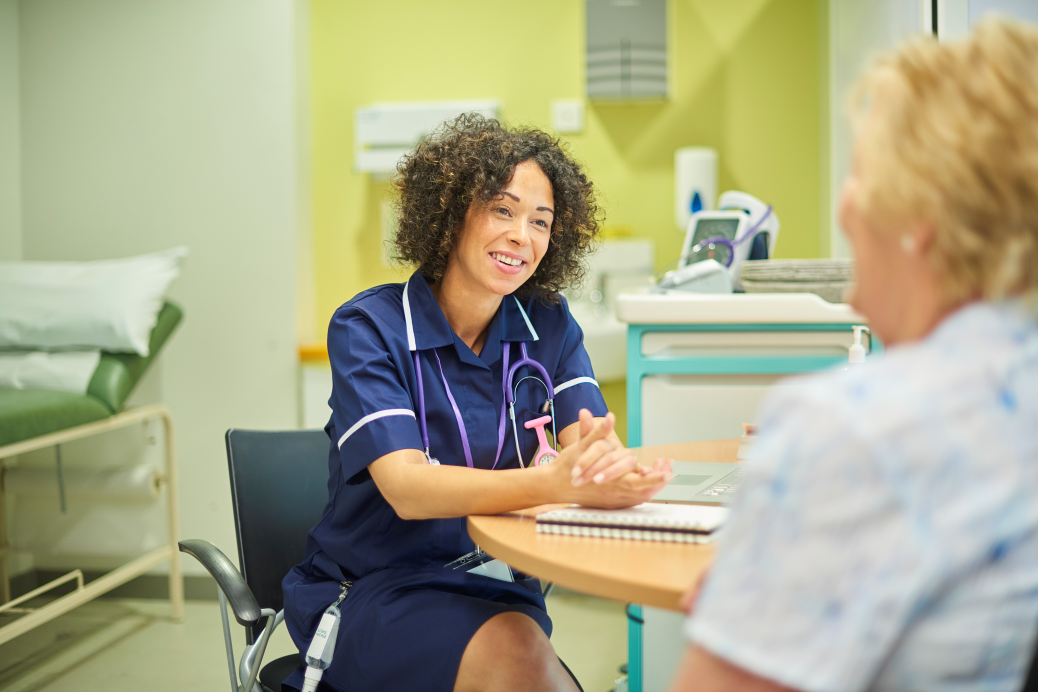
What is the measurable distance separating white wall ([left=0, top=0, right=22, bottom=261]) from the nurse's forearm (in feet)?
8.04

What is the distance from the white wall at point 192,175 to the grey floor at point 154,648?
303 mm

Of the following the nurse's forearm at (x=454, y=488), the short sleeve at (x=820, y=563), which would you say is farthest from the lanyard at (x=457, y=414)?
the short sleeve at (x=820, y=563)

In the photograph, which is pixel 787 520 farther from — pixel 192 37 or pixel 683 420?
pixel 192 37

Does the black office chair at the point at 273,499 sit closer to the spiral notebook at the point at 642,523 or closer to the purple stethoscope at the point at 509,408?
the purple stethoscope at the point at 509,408

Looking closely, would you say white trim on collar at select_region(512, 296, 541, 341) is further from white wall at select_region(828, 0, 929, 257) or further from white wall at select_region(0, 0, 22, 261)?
white wall at select_region(0, 0, 22, 261)

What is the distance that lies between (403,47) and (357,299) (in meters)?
2.11

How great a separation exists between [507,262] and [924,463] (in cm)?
101

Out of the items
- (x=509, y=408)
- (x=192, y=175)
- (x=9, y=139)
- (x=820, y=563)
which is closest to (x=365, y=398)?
(x=509, y=408)

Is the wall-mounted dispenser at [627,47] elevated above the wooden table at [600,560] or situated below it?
above

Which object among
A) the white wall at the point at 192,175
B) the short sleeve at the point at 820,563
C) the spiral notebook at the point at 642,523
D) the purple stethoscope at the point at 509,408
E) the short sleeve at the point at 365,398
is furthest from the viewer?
the white wall at the point at 192,175

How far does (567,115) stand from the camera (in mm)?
3145

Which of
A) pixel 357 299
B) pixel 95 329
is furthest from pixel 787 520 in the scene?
pixel 95 329

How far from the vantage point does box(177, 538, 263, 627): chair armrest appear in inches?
47.0

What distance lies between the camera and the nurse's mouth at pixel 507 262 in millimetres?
1426
